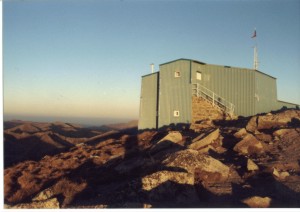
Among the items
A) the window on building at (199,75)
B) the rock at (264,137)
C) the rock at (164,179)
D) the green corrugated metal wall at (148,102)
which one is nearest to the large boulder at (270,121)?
the rock at (264,137)

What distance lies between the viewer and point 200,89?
78.2 ft

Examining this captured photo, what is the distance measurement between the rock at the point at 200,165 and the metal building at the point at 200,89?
37.9 ft

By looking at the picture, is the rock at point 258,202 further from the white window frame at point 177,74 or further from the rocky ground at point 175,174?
the white window frame at point 177,74

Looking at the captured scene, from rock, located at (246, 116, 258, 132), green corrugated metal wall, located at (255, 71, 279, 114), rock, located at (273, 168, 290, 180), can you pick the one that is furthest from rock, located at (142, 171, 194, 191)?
green corrugated metal wall, located at (255, 71, 279, 114)

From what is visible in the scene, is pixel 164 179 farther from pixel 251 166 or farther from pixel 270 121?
pixel 270 121

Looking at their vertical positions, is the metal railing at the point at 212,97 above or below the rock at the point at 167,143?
above

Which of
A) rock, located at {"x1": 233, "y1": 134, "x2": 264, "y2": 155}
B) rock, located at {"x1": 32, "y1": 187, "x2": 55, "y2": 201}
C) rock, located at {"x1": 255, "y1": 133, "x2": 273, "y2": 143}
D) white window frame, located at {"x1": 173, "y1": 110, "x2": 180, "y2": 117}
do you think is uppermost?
white window frame, located at {"x1": 173, "y1": 110, "x2": 180, "y2": 117}

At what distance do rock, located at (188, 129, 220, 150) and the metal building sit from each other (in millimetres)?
7870

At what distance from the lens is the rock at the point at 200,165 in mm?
11219

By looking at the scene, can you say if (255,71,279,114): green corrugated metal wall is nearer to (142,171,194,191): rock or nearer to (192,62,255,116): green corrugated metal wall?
(192,62,255,116): green corrugated metal wall

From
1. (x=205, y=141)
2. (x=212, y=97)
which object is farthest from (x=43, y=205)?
(x=212, y=97)

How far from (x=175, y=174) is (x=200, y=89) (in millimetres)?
14532

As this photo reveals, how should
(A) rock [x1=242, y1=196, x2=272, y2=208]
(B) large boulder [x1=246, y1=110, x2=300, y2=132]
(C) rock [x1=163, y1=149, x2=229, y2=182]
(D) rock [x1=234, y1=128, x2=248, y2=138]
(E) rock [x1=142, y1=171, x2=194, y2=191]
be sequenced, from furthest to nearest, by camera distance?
(B) large boulder [x1=246, y1=110, x2=300, y2=132]
(D) rock [x1=234, y1=128, x2=248, y2=138]
(C) rock [x1=163, y1=149, x2=229, y2=182]
(E) rock [x1=142, y1=171, x2=194, y2=191]
(A) rock [x1=242, y1=196, x2=272, y2=208]

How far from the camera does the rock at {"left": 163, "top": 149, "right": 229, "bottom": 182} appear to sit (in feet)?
36.8
